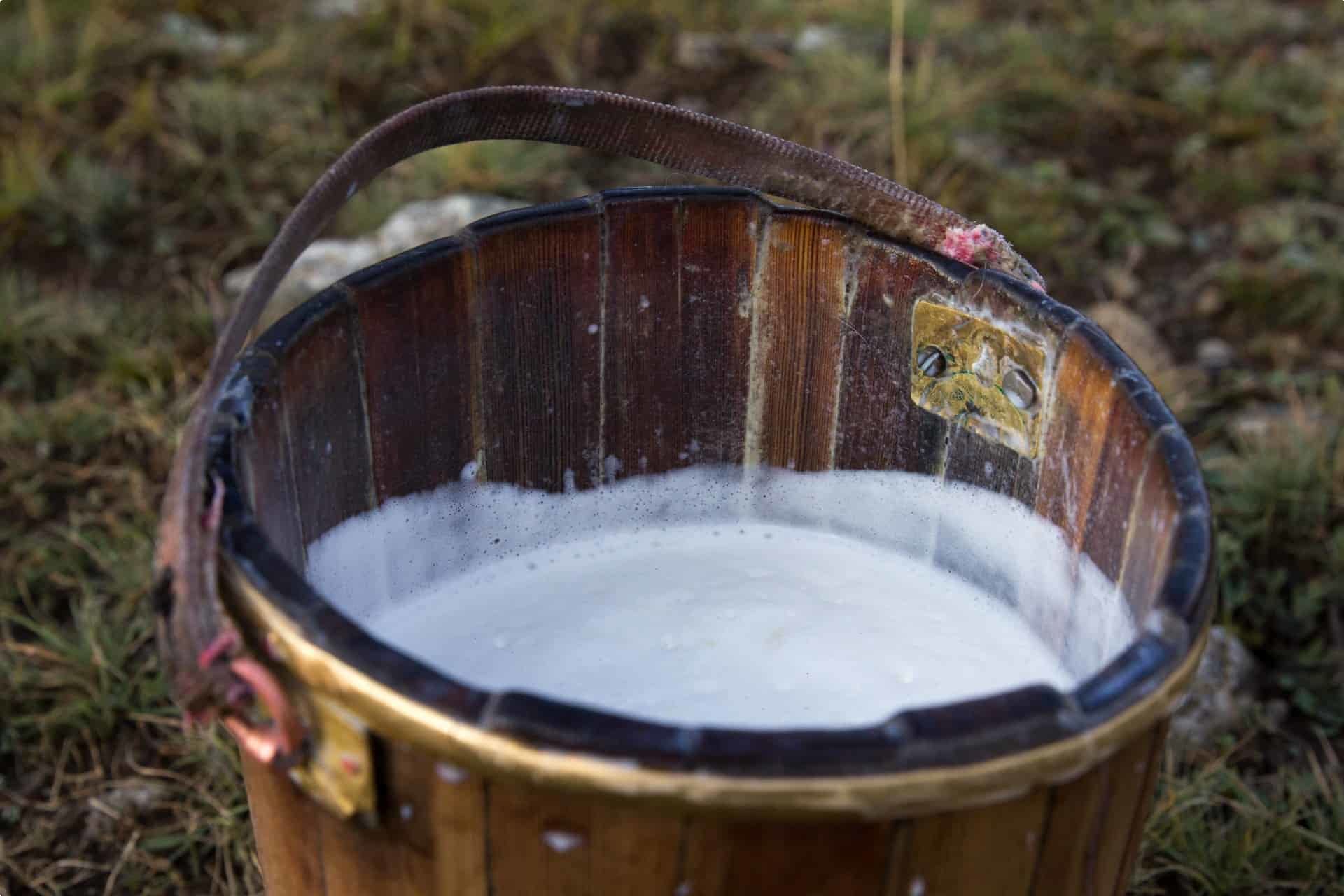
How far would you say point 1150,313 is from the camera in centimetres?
312

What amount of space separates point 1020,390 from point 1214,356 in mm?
1781

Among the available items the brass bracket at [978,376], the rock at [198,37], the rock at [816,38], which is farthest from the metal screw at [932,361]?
the rock at [198,37]

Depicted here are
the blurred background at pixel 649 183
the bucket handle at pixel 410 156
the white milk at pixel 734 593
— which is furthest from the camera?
the blurred background at pixel 649 183

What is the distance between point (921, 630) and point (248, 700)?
2.37 feet

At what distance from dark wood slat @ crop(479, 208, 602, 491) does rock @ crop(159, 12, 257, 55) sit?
2406 mm

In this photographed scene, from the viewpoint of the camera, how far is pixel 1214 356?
2.97 m

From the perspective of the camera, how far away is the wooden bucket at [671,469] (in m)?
0.87

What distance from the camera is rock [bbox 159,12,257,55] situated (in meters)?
3.60

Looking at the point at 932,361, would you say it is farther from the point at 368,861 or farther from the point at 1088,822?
the point at 368,861

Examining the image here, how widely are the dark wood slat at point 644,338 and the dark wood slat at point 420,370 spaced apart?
0.17 m

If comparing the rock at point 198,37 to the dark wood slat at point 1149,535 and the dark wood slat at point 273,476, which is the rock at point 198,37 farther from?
the dark wood slat at point 1149,535

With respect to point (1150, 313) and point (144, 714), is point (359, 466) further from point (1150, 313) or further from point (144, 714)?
point (1150, 313)

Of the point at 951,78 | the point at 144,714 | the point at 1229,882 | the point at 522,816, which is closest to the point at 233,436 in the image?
the point at 522,816

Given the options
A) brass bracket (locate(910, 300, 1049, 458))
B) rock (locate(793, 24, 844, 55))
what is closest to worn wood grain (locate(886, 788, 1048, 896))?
brass bracket (locate(910, 300, 1049, 458))
